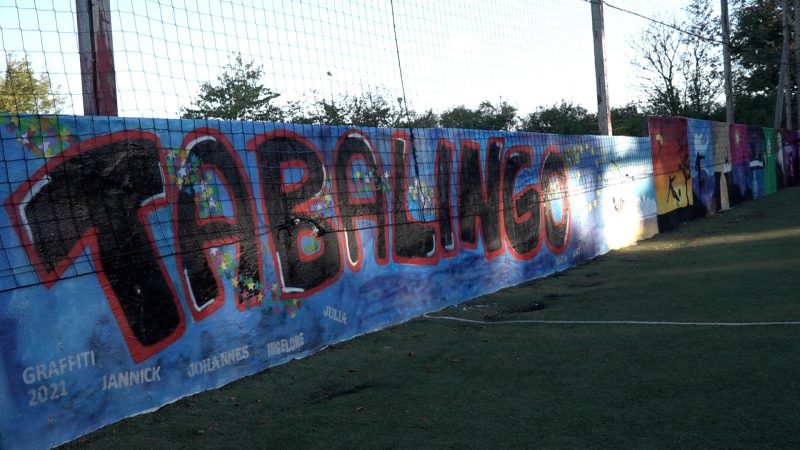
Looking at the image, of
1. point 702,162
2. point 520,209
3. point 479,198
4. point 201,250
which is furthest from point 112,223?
point 702,162

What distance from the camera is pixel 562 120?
20.1m

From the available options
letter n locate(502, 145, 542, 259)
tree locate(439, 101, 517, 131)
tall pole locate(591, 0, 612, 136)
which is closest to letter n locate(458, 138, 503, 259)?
letter n locate(502, 145, 542, 259)

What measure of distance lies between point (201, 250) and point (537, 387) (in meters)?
2.45

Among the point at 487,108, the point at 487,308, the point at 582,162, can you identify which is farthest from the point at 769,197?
the point at 487,308

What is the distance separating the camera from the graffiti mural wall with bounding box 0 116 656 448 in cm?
383

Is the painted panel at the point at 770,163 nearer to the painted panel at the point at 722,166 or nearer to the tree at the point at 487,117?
the painted panel at the point at 722,166

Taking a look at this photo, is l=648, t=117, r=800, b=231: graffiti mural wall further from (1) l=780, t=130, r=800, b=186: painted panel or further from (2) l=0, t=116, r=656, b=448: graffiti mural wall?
(2) l=0, t=116, r=656, b=448: graffiti mural wall

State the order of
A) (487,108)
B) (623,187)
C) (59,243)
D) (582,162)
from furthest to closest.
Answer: (487,108) < (623,187) < (582,162) < (59,243)

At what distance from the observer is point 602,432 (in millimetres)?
3607

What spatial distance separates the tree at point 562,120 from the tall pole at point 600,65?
609 cm

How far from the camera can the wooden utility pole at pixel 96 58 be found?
14.3 ft

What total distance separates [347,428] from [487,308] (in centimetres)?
370

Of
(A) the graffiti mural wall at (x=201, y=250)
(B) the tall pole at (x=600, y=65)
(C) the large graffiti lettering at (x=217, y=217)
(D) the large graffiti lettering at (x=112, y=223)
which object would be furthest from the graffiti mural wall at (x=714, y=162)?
(D) the large graffiti lettering at (x=112, y=223)

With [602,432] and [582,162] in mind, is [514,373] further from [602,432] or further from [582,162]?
[582,162]
